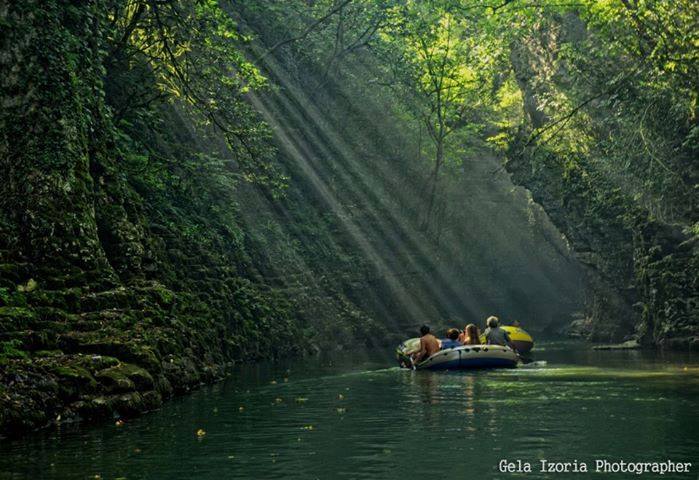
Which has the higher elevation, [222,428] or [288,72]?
[288,72]

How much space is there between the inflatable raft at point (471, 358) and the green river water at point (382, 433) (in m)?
3.53

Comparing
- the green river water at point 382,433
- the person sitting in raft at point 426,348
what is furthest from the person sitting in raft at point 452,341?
the green river water at point 382,433

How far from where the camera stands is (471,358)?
23.1 m

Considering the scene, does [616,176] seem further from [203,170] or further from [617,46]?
[203,170]

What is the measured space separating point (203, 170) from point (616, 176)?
695 inches

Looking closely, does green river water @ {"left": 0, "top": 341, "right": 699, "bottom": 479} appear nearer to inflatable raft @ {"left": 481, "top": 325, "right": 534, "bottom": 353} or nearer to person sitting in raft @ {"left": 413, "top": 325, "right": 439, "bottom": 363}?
person sitting in raft @ {"left": 413, "top": 325, "right": 439, "bottom": 363}

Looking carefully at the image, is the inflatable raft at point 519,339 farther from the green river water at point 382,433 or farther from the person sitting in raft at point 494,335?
the green river water at point 382,433

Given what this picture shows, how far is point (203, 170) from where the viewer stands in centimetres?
2897

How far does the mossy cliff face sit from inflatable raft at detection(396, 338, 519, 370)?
19.8 ft

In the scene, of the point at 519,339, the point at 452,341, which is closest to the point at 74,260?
the point at 452,341

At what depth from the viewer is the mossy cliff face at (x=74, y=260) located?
12859 mm

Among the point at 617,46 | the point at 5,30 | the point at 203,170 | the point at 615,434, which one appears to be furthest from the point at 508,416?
the point at 203,170

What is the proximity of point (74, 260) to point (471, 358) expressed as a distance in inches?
462

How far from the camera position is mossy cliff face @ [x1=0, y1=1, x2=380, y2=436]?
42.2ft
